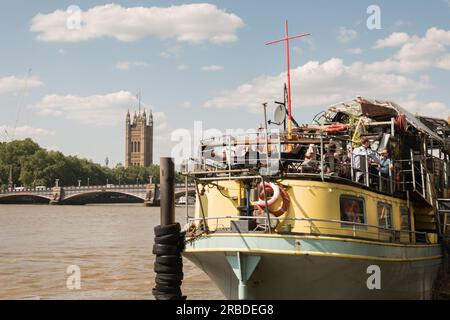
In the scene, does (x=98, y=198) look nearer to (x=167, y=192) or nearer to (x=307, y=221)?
(x=167, y=192)

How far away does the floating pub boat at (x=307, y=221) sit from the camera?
12.7 m

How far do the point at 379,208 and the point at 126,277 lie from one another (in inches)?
497

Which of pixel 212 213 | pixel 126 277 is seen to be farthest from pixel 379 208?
pixel 126 277

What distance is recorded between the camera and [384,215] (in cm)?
1510

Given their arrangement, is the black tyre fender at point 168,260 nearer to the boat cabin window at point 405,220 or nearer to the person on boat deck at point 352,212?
the person on boat deck at point 352,212

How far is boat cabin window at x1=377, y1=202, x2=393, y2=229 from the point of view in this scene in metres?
14.9

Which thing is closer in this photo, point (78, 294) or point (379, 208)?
point (379, 208)

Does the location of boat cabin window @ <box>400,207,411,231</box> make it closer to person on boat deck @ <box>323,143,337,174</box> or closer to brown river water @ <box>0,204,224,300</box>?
person on boat deck @ <box>323,143,337,174</box>

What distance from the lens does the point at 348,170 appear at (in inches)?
582

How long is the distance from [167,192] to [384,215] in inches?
233

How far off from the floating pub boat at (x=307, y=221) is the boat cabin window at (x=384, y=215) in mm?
28

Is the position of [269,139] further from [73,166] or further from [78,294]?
[73,166]
